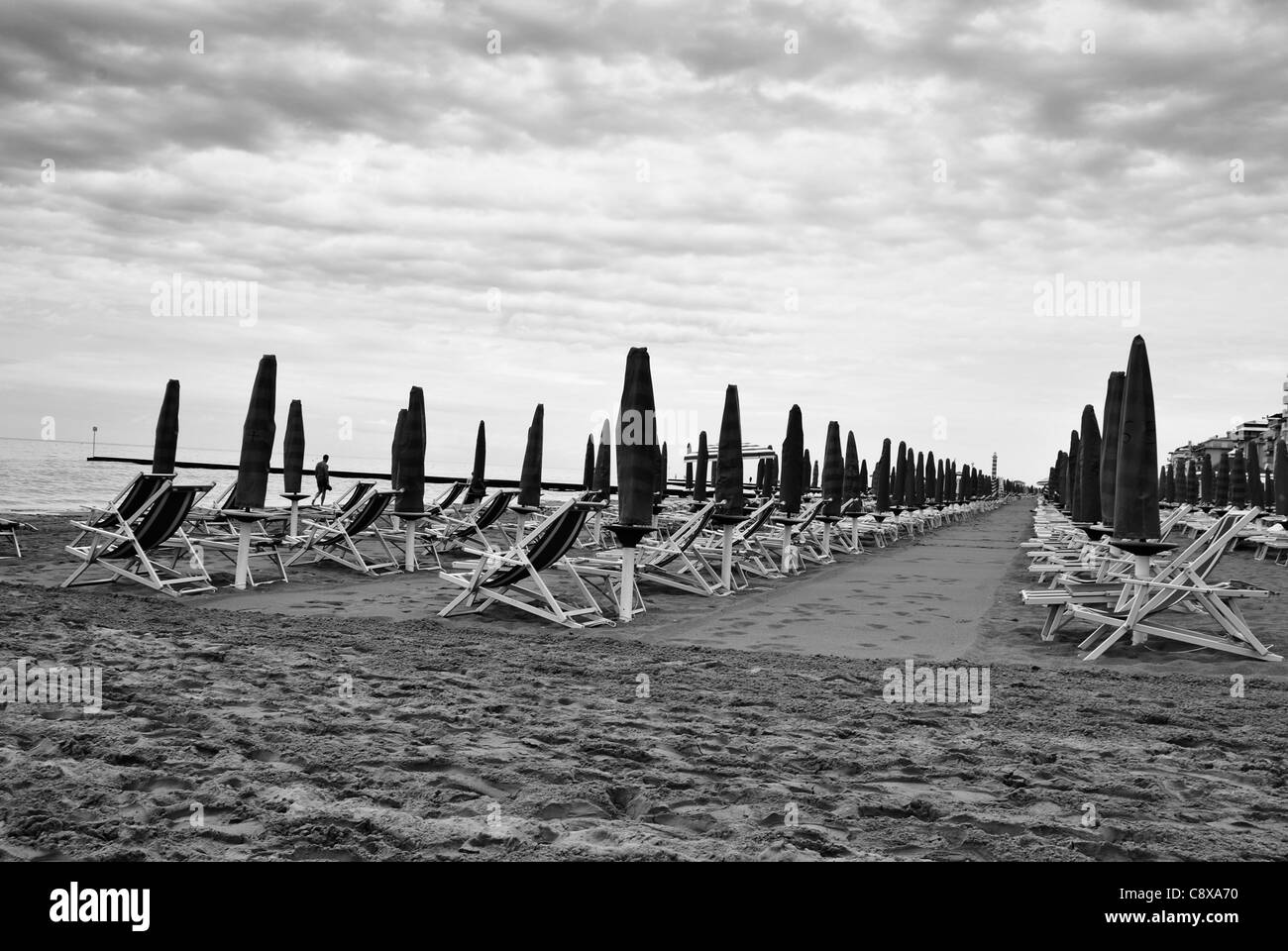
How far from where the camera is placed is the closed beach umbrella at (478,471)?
1788 cm

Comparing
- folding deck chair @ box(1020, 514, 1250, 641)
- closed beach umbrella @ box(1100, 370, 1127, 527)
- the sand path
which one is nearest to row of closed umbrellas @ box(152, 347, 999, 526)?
the sand path

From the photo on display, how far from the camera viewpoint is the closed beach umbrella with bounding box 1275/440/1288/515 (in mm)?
15398

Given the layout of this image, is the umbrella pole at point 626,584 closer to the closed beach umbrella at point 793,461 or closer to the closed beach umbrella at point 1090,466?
the closed beach umbrella at point 793,461

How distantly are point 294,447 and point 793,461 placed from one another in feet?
25.8

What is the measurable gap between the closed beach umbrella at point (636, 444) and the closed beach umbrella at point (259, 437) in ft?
12.3

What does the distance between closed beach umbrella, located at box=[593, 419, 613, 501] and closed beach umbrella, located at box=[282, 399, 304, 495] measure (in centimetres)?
527

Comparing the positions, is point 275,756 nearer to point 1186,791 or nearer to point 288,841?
point 288,841

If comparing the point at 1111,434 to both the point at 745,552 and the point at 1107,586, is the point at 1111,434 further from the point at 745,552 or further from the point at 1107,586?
the point at 745,552

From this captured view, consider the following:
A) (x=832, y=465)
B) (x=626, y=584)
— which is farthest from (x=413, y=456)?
(x=832, y=465)

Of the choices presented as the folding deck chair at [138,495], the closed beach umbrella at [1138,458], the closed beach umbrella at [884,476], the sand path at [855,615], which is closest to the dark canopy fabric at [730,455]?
the sand path at [855,615]

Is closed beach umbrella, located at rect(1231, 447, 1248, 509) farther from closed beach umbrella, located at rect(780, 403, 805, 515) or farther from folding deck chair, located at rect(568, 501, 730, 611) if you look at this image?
folding deck chair, located at rect(568, 501, 730, 611)
